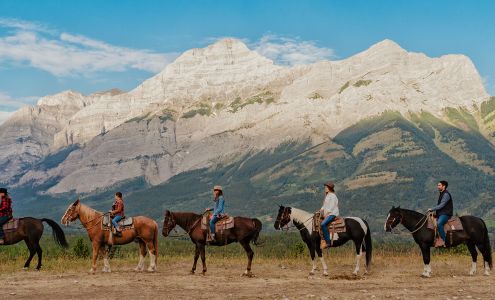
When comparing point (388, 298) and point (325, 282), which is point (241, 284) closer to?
point (325, 282)

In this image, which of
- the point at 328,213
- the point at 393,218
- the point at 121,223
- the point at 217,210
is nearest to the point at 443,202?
the point at 393,218

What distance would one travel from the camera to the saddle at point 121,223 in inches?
1046

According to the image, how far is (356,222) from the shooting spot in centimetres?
2564

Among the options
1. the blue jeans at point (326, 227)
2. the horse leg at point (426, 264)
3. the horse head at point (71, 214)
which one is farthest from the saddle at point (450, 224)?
the horse head at point (71, 214)

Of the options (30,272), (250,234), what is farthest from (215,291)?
(30,272)

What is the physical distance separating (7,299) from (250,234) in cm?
1087

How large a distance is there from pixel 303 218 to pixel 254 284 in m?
5.03

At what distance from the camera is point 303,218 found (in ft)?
86.6

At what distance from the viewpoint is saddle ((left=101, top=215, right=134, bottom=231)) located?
26.6 meters

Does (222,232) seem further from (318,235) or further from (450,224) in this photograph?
(450,224)

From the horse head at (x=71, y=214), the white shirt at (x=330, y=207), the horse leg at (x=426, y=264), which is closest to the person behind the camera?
the horse leg at (x=426, y=264)

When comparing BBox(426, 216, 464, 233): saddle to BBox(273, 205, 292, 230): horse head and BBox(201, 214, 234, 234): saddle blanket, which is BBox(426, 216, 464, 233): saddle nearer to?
BBox(273, 205, 292, 230): horse head

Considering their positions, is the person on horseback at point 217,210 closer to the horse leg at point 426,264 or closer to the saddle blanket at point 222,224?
the saddle blanket at point 222,224

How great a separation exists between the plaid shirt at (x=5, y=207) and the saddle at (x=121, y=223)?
4.59 meters
